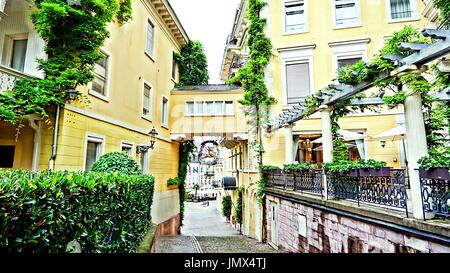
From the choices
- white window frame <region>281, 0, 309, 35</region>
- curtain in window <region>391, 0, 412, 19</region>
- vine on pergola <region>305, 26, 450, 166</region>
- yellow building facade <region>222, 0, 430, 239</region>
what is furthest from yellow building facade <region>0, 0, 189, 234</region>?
curtain in window <region>391, 0, 412, 19</region>

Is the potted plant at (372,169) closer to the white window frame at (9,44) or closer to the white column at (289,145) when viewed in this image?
the white column at (289,145)

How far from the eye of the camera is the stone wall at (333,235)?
12.6ft

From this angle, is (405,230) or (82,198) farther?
(405,230)

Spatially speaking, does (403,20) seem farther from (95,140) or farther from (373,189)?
(95,140)

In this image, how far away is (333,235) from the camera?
5699mm

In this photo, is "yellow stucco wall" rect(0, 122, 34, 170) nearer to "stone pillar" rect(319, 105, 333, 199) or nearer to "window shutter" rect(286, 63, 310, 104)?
A: "stone pillar" rect(319, 105, 333, 199)

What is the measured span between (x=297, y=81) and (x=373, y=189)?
7.95 m

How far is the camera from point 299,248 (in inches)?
290

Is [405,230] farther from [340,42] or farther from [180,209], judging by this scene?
[180,209]

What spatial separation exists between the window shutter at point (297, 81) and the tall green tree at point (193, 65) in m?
6.80

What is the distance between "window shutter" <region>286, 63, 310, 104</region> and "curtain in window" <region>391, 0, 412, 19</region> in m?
4.46

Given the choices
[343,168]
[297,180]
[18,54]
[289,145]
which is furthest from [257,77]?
[18,54]
